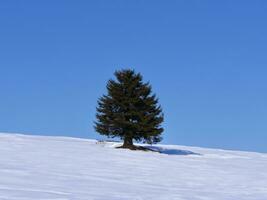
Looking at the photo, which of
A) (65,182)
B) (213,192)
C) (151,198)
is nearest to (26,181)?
(65,182)

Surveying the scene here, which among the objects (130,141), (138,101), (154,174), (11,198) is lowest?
(11,198)

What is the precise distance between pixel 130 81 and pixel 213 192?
1030 inches

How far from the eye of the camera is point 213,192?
16797 mm

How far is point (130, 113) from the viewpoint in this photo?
1604 inches

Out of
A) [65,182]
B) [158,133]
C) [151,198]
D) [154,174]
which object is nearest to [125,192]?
[151,198]

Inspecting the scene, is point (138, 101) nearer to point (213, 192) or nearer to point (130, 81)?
point (130, 81)

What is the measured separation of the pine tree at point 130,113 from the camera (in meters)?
40.7

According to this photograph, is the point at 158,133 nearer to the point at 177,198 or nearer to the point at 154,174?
the point at 154,174

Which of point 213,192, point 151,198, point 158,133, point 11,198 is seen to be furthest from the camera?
point 158,133

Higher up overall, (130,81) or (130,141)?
(130,81)

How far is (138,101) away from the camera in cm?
4153

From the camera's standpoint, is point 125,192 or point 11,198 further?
point 125,192

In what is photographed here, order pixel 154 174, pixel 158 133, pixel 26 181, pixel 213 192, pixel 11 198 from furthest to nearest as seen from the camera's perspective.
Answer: pixel 158 133, pixel 154 174, pixel 213 192, pixel 26 181, pixel 11 198

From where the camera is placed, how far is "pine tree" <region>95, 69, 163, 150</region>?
40.7 meters
